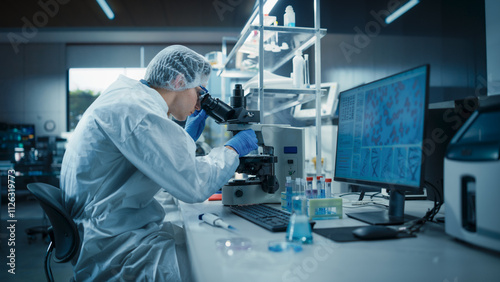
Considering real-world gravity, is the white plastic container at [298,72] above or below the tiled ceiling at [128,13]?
below

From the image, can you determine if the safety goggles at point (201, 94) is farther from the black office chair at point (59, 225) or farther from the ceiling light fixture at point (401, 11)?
the ceiling light fixture at point (401, 11)

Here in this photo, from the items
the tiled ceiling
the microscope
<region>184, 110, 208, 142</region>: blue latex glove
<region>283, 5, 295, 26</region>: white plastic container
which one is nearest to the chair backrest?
A: the microscope

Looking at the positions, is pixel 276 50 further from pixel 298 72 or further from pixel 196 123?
pixel 196 123

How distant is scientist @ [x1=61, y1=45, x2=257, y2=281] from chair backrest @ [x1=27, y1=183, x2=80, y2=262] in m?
0.04

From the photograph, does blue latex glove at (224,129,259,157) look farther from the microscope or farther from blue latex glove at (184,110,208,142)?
blue latex glove at (184,110,208,142)

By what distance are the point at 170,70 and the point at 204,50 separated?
694cm

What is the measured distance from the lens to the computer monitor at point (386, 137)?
918 mm

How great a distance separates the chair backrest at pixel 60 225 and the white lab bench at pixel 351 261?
47 cm

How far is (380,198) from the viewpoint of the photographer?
1650 millimetres

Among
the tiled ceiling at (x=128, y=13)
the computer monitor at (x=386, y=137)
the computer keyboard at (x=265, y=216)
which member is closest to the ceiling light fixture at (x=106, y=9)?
the tiled ceiling at (x=128, y=13)

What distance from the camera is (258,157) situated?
1431 mm

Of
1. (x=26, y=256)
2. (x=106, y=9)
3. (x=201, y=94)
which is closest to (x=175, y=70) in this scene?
(x=201, y=94)

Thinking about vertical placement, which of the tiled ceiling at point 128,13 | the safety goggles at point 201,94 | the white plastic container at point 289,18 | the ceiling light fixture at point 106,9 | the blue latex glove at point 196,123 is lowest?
the blue latex glove at point 196,123

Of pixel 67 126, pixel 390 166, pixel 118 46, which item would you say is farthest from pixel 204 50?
pixel 390 166
